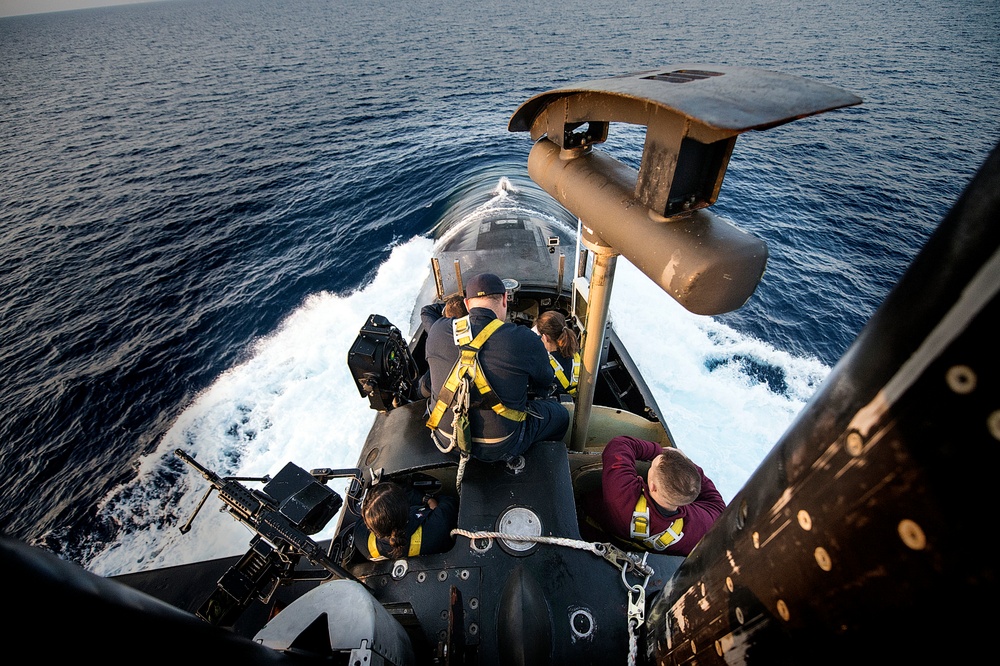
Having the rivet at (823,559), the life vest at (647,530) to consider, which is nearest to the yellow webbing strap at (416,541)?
the life vest at (647,530)

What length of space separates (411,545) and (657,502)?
1.91 metres

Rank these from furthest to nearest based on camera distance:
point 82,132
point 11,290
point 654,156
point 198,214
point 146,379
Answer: point 82,132 → point 198,214 → point 11,290 → point 146,379 → point 654,156

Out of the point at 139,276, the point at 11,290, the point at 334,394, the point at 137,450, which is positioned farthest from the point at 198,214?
the point at 334,394

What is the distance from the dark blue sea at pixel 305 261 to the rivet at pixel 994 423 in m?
7.88

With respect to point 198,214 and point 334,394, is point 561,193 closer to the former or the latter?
point 334,394

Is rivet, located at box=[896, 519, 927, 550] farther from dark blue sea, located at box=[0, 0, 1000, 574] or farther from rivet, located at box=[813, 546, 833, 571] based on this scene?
dark blue sea, located at box=[0, 0, 1000, 574]

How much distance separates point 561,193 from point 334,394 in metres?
8.58

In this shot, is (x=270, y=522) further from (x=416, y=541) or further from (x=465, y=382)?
(x=465, y=382)

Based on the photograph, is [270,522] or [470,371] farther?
[470,371]

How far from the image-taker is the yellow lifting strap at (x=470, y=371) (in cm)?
335

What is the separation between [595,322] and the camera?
3.34 meters

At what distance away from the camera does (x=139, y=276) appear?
15.5m

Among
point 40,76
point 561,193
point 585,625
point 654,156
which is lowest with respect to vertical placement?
point 40,76

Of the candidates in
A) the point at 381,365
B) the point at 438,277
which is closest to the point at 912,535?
the point at 381,365
